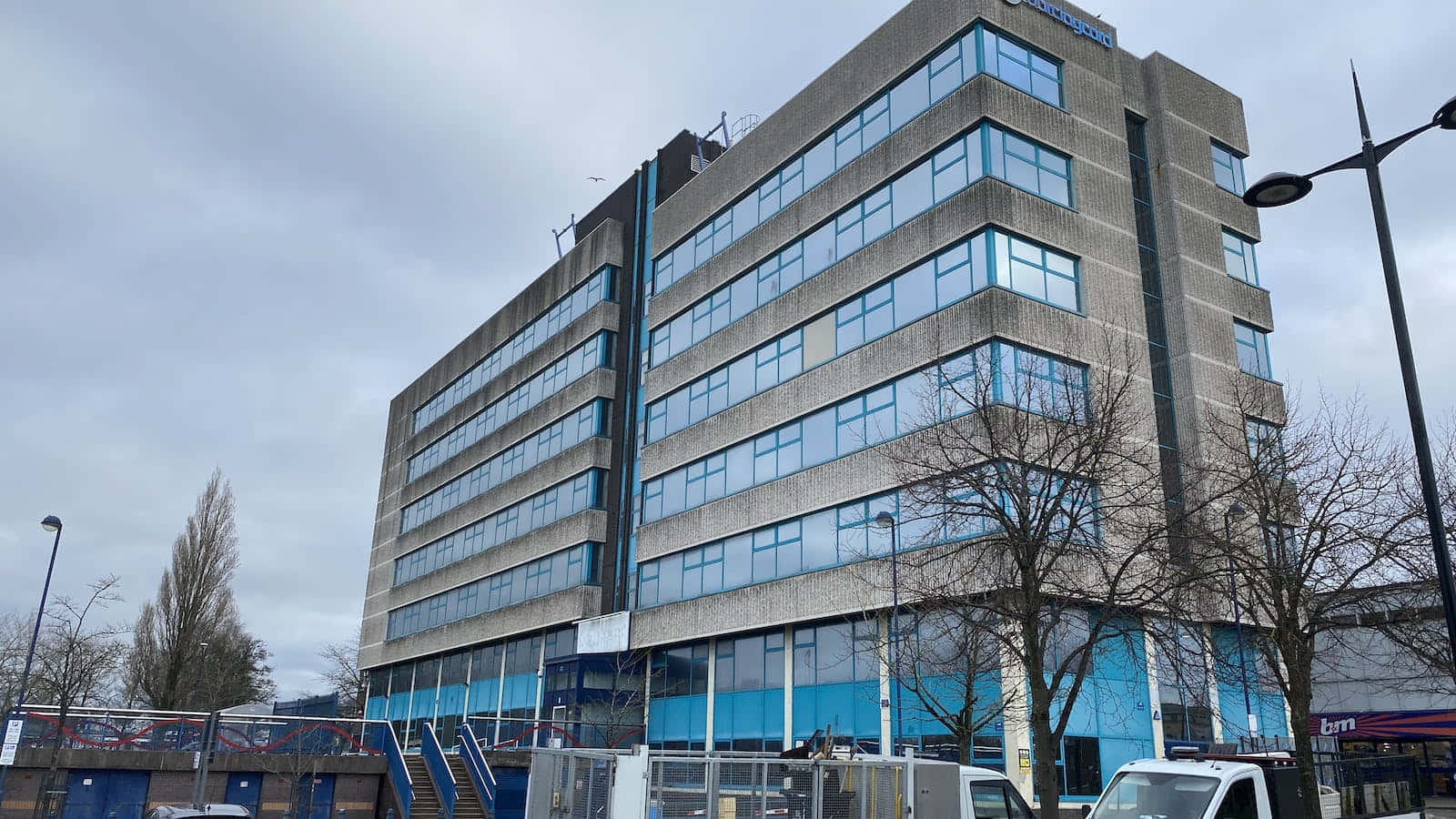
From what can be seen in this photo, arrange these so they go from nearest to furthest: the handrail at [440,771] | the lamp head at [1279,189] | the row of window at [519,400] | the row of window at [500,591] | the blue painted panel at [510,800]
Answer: the lamp head at [1279,189] < the handrail at [440,771] < the blue painted panel at [510,800] < the row of window at [500,591] < the row of window at [519,400]

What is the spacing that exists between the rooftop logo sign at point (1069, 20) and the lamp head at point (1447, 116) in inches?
960

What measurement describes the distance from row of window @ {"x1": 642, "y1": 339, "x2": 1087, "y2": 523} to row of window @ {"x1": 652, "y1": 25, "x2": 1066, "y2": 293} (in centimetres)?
849

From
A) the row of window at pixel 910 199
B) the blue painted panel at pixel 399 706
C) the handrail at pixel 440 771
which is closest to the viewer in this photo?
the row of window at pixel 910 199

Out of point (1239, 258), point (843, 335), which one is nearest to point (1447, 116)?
point (843, 335)

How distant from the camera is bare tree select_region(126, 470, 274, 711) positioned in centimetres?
5622

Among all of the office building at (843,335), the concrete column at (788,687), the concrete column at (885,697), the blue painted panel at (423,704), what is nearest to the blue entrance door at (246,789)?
the office building at (843,335)

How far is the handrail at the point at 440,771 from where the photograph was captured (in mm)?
31750

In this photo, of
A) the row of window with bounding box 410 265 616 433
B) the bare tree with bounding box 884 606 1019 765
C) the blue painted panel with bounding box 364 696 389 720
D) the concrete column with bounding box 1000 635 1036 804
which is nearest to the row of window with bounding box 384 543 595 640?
the blue painted panel with bounding box 364 696 389 720

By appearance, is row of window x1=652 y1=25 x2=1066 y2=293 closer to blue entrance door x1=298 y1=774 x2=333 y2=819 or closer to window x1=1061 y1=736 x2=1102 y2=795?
window x1=1061 y1=736 x2=1102 y2=795

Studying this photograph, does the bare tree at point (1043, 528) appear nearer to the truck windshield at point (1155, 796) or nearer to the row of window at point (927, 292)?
the truck windshield at point (1155, 796)

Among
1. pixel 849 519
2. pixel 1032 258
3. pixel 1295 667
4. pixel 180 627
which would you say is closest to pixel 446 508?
pixel 180 627

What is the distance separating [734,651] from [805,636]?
4.05 metres

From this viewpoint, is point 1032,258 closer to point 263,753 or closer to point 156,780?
point 263,753

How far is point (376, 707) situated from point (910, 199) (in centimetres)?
5155
